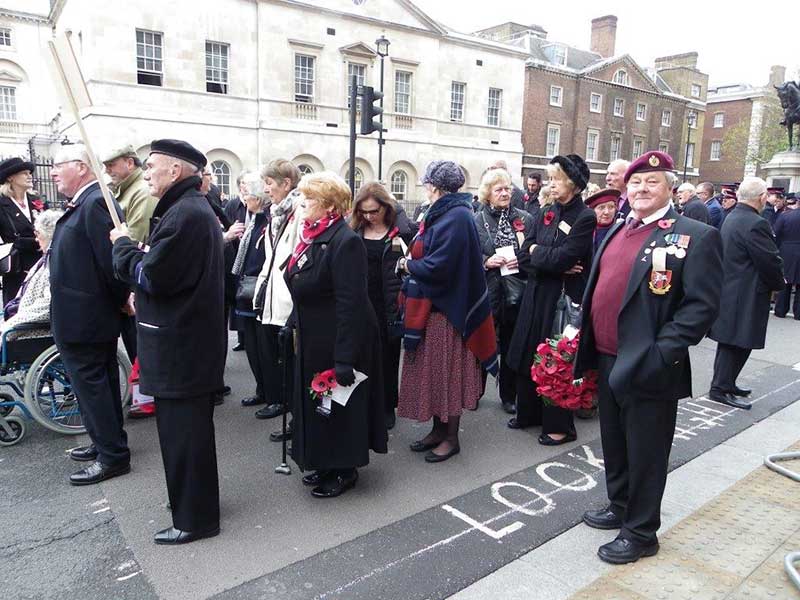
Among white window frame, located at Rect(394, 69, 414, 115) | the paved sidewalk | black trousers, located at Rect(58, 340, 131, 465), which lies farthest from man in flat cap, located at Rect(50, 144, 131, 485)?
white window frame, located at Rect(394, 69, 414, 115)

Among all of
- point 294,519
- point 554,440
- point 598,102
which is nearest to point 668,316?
point 554,440

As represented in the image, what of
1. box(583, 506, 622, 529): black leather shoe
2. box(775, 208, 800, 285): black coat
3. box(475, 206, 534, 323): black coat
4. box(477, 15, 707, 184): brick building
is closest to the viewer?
box(583, 506, 622, 529): black leather shoe

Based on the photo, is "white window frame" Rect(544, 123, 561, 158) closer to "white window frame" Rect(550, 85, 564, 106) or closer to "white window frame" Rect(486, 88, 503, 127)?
"white window frame" Rect(550, 85, 564, 106)

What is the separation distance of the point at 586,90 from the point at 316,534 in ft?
144

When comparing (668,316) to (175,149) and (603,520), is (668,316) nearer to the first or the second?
(603,520)

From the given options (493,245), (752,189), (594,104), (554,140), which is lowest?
(493,245)

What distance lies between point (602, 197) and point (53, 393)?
A: 15.6 feet

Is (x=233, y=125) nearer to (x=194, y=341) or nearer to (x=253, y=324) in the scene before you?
(x=253, y=324)

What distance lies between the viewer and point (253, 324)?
5453mm

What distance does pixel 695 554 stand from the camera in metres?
3.20

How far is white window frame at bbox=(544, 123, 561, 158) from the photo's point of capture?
40.5m

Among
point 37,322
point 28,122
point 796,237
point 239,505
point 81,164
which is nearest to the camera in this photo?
point 239,505

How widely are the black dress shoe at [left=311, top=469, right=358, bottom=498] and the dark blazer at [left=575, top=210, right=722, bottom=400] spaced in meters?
1.81

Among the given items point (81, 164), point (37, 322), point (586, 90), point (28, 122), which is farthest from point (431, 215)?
point (586, 90)
